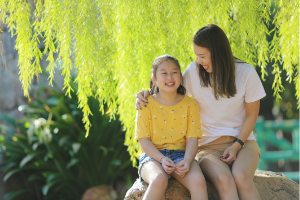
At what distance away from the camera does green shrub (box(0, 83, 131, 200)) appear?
4285 millimetres

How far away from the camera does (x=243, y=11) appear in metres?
2.05

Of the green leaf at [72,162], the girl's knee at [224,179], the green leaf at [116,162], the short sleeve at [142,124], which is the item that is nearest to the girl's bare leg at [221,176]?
the girl's knee at [224,179]

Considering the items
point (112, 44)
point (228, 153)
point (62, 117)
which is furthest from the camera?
point (62, 117)

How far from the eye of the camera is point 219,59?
74.7 inches

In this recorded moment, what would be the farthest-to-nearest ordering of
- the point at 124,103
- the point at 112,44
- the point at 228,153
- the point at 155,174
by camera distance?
the point at 124,103 < the point at 112,44 < the point at 228,153 < the point at 155,174

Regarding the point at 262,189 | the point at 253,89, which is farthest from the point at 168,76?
the point at 262,189

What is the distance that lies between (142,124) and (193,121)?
0.31 m

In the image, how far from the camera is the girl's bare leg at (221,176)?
1.64m

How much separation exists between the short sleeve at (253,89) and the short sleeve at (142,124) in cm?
63

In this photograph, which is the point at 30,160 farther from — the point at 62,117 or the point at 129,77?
the point at 129,77

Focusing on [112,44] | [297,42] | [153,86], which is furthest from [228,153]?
[112,44]

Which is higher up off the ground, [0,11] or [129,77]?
[0,11]

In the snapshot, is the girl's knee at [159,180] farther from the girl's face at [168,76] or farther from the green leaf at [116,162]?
the green leaf at [116,162]

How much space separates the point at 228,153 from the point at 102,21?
1104 mm
